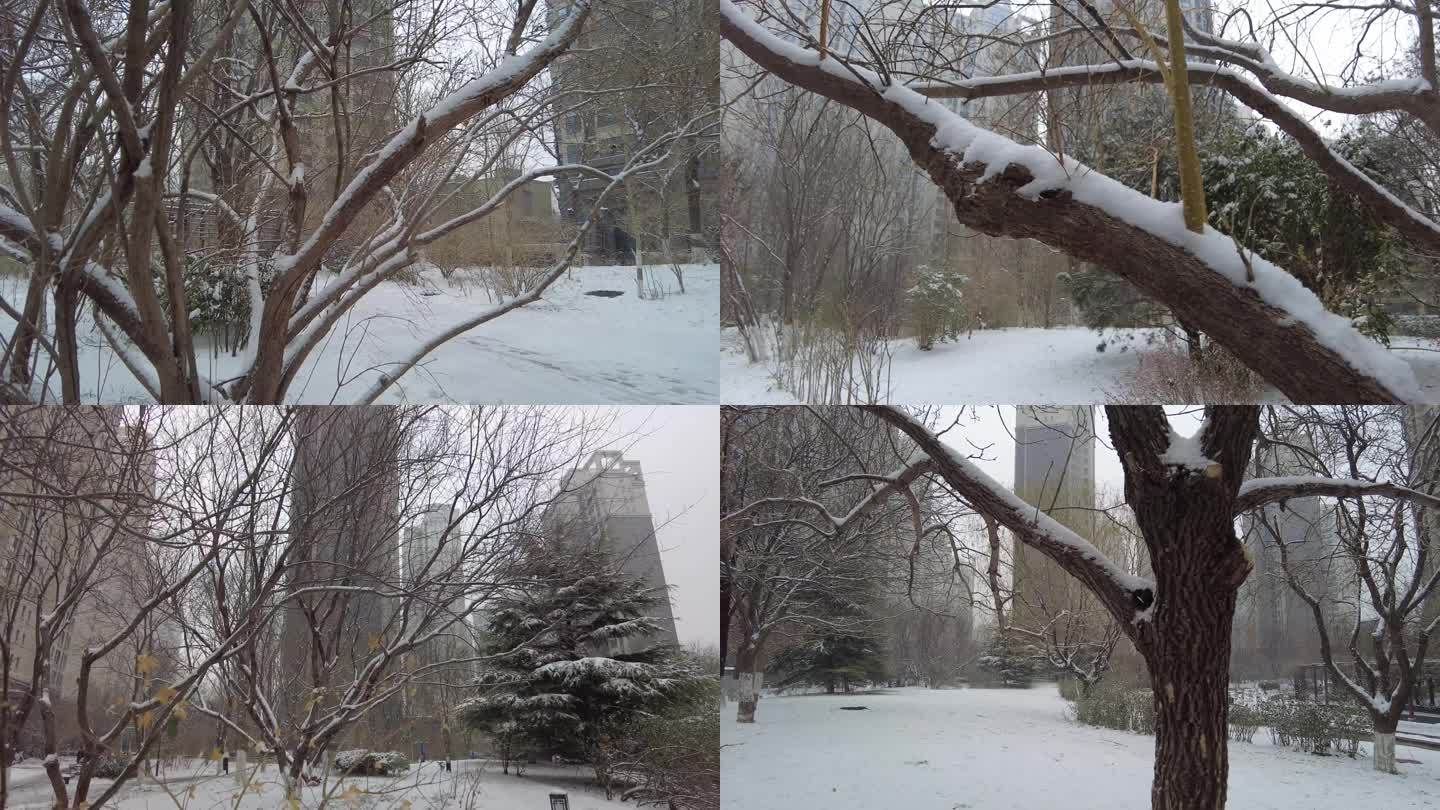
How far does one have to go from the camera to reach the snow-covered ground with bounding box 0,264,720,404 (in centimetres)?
251

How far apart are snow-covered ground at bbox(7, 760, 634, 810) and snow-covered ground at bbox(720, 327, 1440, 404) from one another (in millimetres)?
1092

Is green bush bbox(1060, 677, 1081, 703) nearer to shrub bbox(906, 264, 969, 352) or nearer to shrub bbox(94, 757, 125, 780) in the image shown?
shrub bbox(906, 264, 969, 352)

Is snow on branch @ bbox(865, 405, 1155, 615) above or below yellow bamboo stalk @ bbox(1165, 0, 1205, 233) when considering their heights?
below

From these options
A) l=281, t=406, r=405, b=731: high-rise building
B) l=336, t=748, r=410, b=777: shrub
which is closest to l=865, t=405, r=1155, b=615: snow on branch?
l=281, t=406, r=405, b=731: high-rise building

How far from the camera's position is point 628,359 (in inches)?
101

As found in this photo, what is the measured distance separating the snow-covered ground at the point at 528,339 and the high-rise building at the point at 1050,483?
2.77ft

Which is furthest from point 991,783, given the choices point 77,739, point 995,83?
point 77,739

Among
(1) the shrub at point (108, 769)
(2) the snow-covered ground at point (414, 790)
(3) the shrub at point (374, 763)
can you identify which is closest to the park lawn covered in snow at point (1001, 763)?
(2) the snow-covered ground at point (414, 790)

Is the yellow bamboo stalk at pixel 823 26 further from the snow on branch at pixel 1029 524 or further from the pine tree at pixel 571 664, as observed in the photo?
the pine tree at pixel 571 664

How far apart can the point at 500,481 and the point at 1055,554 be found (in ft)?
4.92

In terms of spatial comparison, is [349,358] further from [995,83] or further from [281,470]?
[995,83]

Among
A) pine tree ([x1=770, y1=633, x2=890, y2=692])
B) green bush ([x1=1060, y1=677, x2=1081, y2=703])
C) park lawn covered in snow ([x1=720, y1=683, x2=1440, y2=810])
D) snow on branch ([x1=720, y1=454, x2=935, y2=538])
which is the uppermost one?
snow on branch ([x1=720, y1=454, x2=935, y2=538])

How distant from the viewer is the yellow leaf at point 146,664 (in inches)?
103

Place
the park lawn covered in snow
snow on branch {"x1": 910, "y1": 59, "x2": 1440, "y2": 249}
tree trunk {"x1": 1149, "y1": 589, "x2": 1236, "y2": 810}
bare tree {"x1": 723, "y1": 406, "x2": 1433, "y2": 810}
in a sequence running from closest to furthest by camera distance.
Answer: snow on branch {"x1": 910, "y1": 59, "x2": 1440, "y2": 249} → bare tree {"x1": 723, "y1": 406, "x2": 1433, "y2": 810} → tree trunk {"x1": 1149, "y1": 589, "x2": 1236, "y2": 810} → the park lawn covered in snow
